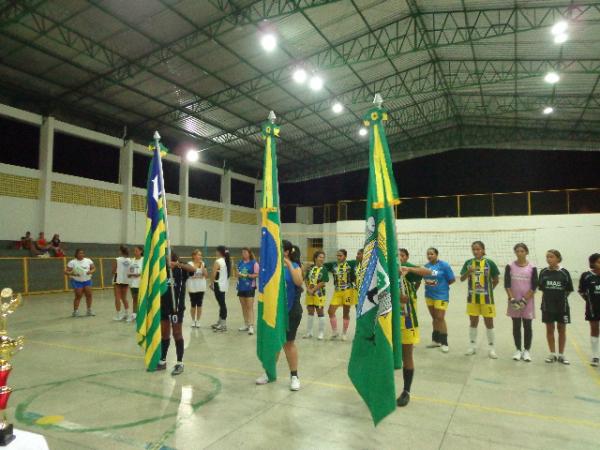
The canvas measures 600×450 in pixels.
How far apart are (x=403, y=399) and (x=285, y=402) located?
1.32 meters

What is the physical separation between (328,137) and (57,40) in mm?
15593

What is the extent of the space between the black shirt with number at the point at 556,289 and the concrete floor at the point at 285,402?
906 mm

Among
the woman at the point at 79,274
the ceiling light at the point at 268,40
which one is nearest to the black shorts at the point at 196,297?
the woman at the point at 79,274

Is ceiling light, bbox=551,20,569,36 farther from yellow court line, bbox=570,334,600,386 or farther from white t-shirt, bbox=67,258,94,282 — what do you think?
white t-shirt, bbox=67,258,94,282

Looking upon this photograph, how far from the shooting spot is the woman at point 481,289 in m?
6.68

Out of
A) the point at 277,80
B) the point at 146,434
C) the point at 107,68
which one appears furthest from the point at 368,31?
the point at 146,434

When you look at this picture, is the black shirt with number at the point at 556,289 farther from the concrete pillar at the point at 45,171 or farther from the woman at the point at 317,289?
the concrete pillar at the point at 45,171

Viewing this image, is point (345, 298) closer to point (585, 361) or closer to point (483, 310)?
point (483, 310)

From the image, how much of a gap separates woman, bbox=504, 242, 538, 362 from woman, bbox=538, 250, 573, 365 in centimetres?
21

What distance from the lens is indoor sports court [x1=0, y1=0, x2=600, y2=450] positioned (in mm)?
3973

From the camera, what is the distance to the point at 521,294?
630 centimetres

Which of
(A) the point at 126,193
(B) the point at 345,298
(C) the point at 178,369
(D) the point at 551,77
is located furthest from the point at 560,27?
(A) the point at 126,193

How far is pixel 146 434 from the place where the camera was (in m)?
3.75

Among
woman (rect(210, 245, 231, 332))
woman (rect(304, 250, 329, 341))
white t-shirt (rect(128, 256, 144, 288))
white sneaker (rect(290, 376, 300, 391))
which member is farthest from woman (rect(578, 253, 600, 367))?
white t-shirt (rect(128, 256, 144, 288))
